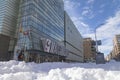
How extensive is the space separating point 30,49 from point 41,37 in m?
8.13

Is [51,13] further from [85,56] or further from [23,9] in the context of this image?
[85,56]

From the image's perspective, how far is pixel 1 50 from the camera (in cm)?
4722

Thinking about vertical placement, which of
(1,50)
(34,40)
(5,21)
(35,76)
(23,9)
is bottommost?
(35,76)

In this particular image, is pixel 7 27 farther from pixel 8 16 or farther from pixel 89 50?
pixel 89 50

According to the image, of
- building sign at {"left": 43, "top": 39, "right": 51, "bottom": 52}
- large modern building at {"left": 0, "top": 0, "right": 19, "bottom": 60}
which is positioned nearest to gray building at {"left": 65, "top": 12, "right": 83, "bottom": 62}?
building sign at {"left": 43, "top": 39, "right": 51, "bottom": 52}

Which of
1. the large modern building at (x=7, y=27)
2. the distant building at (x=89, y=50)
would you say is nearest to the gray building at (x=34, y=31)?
the large modern building at (x=7, y=27)

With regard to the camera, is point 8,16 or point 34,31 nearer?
point 34,31

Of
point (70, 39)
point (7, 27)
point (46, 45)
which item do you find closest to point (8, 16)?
point (7, 27)

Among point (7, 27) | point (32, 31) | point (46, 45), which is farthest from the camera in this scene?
point (46, 45)

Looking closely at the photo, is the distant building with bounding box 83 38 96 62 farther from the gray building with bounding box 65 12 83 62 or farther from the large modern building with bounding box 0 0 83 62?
the large modern building with bounding box 0 0 83 62

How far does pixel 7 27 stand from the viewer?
48.7 m

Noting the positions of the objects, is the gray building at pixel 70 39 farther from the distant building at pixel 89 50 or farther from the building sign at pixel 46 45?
the distant building at pixel 89 50

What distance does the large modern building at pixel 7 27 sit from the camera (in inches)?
1849

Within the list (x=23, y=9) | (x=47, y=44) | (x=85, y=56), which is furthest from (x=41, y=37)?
(x=85, y=56)
